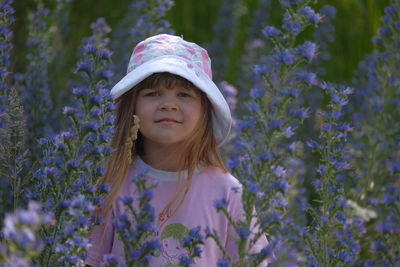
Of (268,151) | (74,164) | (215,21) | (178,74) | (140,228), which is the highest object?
(215,21)

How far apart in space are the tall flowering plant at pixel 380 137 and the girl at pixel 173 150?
0.71m

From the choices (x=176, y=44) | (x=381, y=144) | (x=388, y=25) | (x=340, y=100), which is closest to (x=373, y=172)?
(x=381, y=144)

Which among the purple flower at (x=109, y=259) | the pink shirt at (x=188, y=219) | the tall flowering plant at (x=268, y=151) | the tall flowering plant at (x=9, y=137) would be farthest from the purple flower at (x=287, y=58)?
the tall flowering plant at (x=9, y=137)

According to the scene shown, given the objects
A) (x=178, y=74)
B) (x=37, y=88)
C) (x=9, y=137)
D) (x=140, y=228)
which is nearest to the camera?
(x=140, y=228)

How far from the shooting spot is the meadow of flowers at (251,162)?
182cm

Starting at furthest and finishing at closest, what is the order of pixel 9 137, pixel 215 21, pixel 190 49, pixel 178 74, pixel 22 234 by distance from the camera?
pixel 215 21 → pixel 190 49 → pixel 178 74 → pixel 9 137 → pixel 22 234

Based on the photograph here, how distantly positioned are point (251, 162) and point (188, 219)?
660mm

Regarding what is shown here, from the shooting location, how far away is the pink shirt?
2.44m

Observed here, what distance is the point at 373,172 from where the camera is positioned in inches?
129

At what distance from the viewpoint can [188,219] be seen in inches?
98.0

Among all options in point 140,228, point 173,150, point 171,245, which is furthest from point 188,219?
point 140,228

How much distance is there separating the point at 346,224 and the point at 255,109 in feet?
2.65

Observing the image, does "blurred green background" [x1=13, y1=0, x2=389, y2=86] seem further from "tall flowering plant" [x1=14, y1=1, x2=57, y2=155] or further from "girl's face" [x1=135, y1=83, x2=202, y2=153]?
"girl's face" [x1=135, y1=83, x2=202, y2=153]

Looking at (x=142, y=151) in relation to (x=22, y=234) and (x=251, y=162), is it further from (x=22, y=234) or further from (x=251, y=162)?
(x=22, y=234)
